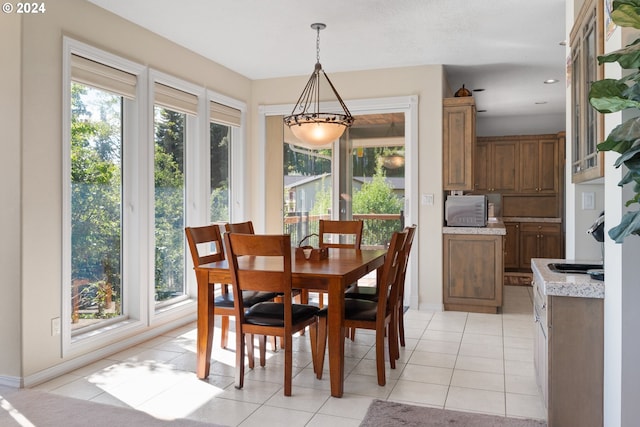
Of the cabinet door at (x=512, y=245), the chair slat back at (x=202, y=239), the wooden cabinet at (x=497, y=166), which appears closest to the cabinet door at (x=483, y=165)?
the wooden cabinet at (x=497, y=166)

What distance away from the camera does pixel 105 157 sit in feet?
12.7

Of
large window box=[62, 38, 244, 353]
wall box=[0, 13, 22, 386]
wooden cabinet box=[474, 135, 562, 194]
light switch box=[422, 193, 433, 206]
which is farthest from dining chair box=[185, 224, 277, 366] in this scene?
wooden cabinet box=[474, 135, 562, 194]

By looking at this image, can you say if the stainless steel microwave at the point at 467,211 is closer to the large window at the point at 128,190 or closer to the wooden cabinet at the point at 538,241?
the large window at the point at 128,190

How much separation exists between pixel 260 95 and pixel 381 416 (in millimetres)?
4265

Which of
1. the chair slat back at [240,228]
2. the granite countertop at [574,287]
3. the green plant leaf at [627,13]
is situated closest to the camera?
the green plant leaf at [627,13]

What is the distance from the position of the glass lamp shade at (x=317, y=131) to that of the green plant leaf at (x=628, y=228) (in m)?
2.64

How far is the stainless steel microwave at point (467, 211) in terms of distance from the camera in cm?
525

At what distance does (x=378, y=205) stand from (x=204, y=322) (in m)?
3.13

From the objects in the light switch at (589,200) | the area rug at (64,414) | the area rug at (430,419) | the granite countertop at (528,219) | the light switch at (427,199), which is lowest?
the area rug at (64,414)

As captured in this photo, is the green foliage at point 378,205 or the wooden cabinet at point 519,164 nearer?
the green foliage at point 378,205

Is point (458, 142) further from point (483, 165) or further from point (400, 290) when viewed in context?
point (483, 165)

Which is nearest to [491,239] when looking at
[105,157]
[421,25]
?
[421,25]

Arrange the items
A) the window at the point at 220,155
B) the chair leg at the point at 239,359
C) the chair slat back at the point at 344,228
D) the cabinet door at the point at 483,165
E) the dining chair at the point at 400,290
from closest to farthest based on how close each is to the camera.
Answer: the chair leg at the point at 239,359, the dining chair at the point at 400,290, the chair slat back at the point at 344,228, the window at the point at 220,155, the cabinet door at the point at 483,165

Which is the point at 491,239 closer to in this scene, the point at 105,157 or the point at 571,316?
the point at 571,316
